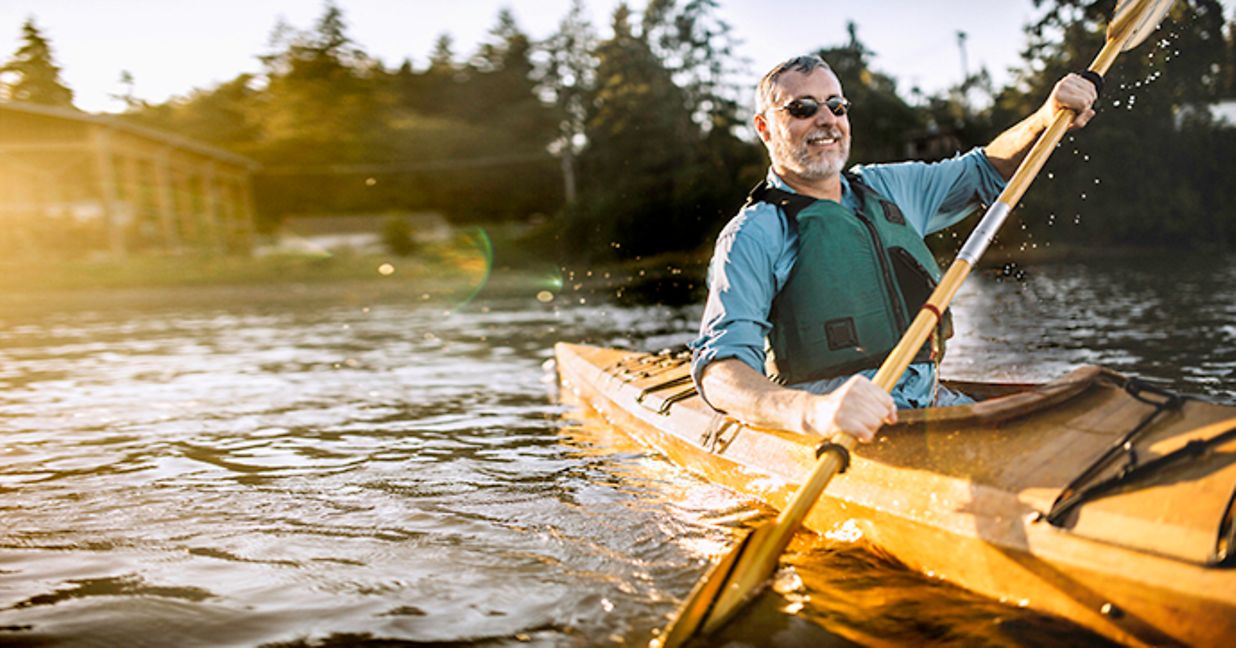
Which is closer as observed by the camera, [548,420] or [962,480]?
[962,480]

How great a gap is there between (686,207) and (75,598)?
98.5 feet

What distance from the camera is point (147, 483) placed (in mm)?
4824

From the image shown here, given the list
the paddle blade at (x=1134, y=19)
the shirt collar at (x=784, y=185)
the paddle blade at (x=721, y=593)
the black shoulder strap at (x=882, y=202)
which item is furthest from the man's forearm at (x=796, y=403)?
the paddle blade at (x=1134, y=19)

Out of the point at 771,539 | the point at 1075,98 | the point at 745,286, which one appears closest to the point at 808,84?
the point at 745,286

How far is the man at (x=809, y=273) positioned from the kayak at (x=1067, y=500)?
1.15 ft

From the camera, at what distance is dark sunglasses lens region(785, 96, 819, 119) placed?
3.52 metres

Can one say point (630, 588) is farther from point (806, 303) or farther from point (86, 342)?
point (86, 342)

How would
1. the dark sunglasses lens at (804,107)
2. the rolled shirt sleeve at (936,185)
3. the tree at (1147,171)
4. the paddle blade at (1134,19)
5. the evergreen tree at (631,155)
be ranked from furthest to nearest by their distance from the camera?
the evergreen tree at (631,155)
the tree at (1147,171)
the paddle blade at (1134,19)
the rolled shirt sleeve at (936,185)
the dark sunglasses lens at (804,107)

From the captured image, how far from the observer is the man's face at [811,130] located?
355 centimetres

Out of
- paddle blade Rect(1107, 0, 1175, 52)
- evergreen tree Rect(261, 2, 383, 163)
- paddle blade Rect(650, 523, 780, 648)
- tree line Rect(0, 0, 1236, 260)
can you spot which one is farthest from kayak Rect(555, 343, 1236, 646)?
evergreen tree Rect(261, 2, 383, 163)

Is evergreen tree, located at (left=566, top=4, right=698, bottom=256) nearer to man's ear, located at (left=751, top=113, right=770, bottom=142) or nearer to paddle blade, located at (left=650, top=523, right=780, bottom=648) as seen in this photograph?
man's ear, located at (left=751, top=113, right=770, bottom=142)

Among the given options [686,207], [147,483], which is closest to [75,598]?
[147,483]

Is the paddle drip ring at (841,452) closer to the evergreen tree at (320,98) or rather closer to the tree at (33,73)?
the evergreen tree at (320,98)

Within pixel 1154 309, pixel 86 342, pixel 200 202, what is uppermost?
pixel 200 202
